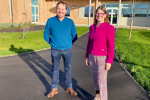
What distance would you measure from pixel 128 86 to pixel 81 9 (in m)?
22.7

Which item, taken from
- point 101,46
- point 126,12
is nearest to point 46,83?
point 101,46

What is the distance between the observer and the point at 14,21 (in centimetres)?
2116

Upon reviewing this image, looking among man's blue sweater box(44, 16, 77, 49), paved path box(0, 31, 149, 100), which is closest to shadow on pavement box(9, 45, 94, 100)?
paved path box(0, 31, 149, 100)

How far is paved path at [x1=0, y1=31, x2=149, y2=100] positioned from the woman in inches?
38.1

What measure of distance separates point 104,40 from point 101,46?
12 centimetres

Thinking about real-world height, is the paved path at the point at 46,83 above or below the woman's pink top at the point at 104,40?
below

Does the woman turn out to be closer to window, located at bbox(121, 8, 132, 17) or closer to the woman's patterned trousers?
the woman's patterned trousers

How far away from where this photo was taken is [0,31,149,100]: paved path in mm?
3632

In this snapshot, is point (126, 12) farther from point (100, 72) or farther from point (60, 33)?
point (100, 72)

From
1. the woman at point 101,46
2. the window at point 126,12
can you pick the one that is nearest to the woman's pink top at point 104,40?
the woman at point 101,46

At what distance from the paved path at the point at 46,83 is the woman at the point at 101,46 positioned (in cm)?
97

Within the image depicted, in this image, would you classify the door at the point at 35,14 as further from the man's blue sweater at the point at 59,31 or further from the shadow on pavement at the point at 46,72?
the man's blue sweater at the point at 59,31

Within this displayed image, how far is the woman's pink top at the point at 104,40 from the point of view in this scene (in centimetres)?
267

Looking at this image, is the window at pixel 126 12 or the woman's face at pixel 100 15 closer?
the woman's face at pixel 100 15
